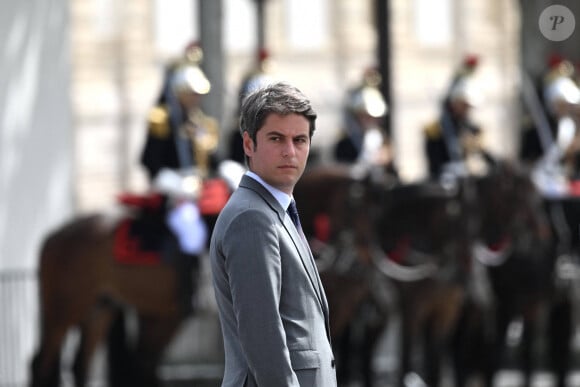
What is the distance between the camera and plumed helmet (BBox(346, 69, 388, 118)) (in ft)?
47.0

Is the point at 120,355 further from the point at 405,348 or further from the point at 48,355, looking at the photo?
the point at 405,348

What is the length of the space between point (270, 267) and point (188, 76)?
860 cm

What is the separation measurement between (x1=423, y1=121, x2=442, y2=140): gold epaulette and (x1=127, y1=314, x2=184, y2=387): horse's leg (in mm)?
2881

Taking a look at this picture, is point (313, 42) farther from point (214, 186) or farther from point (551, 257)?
point (214, 186)

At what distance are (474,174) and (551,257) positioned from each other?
93cm

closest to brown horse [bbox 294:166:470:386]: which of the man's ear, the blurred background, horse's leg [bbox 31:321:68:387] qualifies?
the blurred background

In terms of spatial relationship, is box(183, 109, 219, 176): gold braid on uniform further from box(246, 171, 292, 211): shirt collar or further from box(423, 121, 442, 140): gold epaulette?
box(246, 171, 292, 211): shirt collar

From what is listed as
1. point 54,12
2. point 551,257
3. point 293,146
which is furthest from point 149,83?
point 293,146

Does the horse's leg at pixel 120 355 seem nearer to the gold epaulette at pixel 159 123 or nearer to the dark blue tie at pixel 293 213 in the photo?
the gold epaulette at pixel 159 123

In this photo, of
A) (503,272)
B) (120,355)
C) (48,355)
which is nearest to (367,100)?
(503,272)

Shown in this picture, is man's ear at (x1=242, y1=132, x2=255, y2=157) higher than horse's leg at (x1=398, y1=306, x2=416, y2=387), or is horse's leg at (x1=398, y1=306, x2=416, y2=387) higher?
man's ear at (x1=242, y1=132, x2=255, y2=157)

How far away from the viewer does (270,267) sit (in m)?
4.15

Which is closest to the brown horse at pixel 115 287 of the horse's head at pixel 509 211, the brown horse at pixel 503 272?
the horse's head at pixel 509 211

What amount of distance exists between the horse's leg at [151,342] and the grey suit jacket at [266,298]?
839 centimetres
